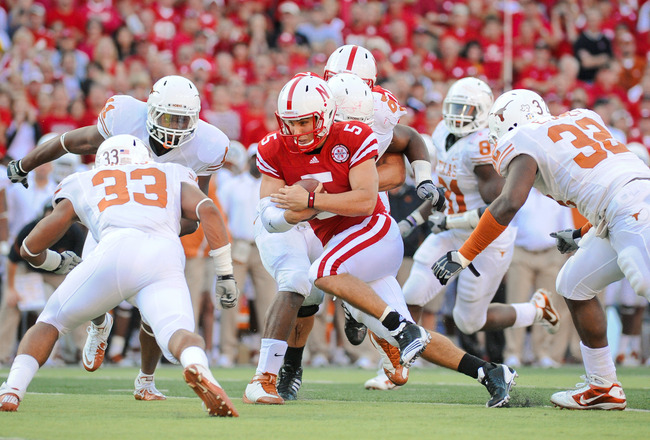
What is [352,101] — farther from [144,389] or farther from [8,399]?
[8,399]

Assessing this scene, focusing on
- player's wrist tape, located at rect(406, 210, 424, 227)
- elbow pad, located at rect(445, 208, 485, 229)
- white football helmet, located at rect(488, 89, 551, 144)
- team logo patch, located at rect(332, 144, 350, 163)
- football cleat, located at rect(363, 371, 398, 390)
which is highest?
white football helmet, located at rect(488, 89, 551, 144)

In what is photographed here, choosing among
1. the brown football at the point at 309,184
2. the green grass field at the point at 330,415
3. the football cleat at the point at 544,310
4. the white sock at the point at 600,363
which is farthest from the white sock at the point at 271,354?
the football cleat at the point at 544,310

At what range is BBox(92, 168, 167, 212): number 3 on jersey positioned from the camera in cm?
500

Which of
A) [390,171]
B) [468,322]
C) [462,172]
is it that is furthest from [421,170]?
[468,322]

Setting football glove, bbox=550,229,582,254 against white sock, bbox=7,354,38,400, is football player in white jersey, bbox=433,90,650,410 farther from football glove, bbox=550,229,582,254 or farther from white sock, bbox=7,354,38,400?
white sock, bbox=7,354,38,400

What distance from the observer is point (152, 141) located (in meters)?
6.17

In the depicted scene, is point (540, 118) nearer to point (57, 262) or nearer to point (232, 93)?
point (57, 262)

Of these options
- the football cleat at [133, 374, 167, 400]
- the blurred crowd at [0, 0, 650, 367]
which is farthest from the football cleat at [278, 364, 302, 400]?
the blurred crowd at [0, 0, 650, 367]

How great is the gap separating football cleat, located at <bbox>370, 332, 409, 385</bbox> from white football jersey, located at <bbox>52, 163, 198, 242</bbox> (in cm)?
157

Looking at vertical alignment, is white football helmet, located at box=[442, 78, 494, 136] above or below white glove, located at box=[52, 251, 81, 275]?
above

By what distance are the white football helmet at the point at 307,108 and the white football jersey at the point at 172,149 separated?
90cm

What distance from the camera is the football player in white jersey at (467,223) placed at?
7.27 metres

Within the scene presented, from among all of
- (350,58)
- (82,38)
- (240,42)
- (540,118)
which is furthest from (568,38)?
(540,118)

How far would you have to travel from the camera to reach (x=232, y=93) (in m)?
11.9
